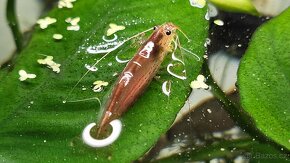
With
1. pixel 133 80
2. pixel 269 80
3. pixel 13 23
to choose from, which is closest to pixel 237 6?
pixel 269 80

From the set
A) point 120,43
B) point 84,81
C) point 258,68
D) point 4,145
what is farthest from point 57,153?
point 258,68

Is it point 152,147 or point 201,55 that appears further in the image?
point 201,55

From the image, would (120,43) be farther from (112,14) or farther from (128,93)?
(128,93)

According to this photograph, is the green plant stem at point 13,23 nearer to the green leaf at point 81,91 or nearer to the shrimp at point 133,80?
the green leaf at point 81,91

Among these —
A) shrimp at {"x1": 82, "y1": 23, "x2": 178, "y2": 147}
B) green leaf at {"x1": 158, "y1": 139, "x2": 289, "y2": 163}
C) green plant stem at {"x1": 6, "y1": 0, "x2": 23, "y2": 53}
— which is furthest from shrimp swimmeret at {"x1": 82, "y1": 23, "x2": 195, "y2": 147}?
green plant stem at {"x1": 6, "y1": 0, "x2": 23, "y2": 53}

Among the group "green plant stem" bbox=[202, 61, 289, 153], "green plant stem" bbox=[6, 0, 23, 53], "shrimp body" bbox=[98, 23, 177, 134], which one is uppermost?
"shrimp body" bbox=[98, 23, 177, 134]

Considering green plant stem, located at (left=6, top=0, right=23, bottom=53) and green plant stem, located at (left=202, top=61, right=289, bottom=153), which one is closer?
green plant stem, located at (left=202, top=61, right=289, bottom=153)

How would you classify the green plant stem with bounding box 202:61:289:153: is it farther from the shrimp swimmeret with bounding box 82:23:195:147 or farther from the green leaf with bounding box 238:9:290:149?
the shrimp swimmeret with bounding box 82:23:195:147
